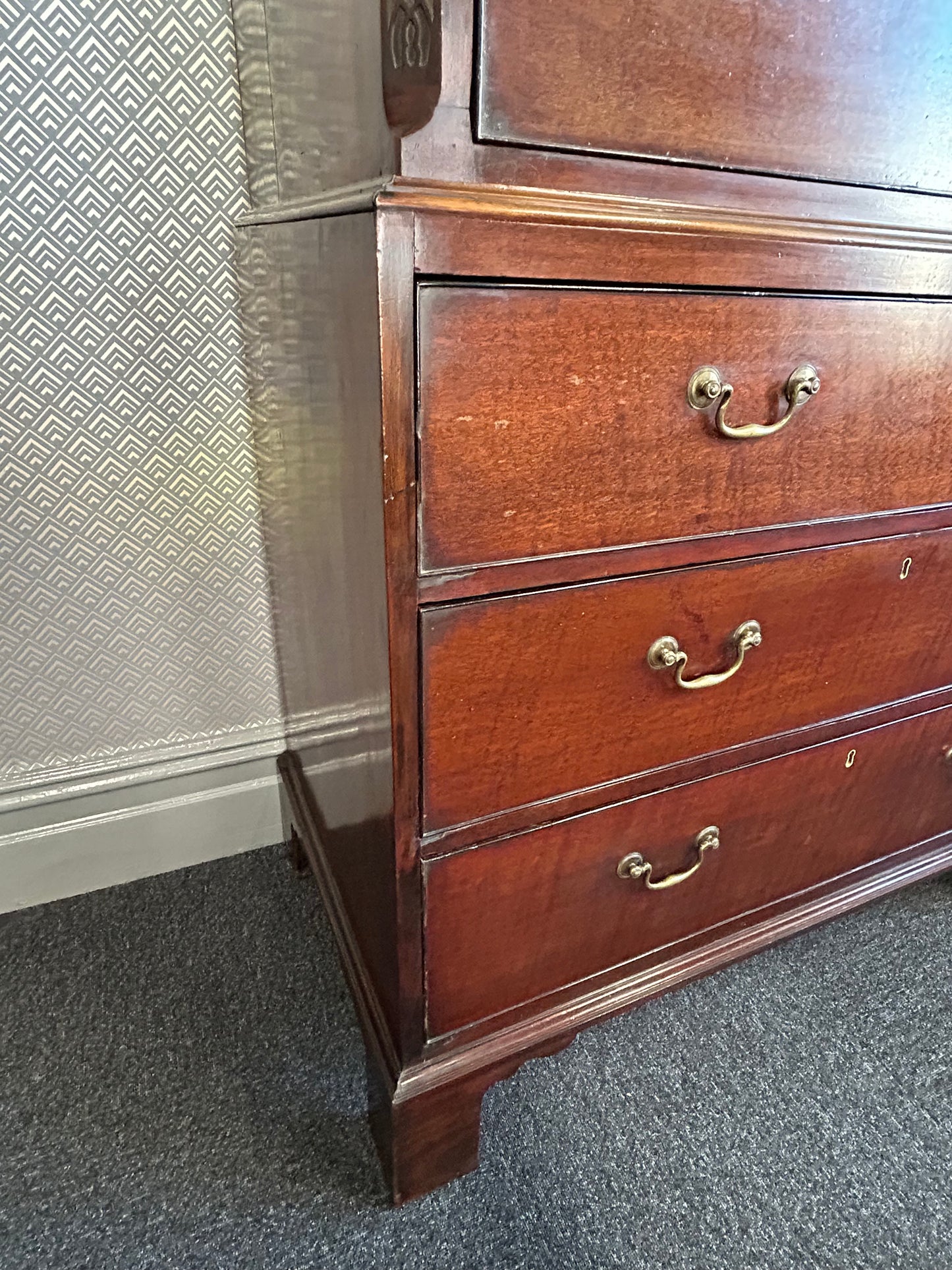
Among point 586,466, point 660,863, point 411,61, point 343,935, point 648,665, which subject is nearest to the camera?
point 411,61

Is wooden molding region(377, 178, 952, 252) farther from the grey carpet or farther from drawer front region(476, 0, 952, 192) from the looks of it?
the grey carpet

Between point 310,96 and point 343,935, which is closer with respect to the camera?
point 310,96

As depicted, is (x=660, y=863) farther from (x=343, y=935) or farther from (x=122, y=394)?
(x=122, y=394)

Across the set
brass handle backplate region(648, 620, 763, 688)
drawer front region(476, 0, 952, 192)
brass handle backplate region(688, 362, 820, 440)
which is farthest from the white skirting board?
drawer front region(476, 0, 952, 192)

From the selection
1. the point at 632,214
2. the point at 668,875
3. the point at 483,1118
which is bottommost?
the point at 483,1118

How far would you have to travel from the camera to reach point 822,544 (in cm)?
76

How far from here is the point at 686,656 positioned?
725 millimetres

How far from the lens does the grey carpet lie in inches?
32.4

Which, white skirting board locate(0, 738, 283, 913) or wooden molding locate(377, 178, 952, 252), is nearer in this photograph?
wooden molding locate(377, 178, 952, 252)

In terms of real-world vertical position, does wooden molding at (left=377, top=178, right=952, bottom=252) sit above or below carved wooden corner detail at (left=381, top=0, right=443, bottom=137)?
below

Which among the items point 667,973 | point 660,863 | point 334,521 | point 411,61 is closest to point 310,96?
point 411,61

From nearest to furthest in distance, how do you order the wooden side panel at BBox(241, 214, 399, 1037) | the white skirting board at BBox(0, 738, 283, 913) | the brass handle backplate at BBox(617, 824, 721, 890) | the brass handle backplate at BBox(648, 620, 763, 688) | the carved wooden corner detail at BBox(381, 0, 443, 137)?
the carved wooden corner detail at BBox(381, 0, 443, 137), the wooden side panel at BBox(241, 214, 399, 1037), the brass handle backplate at BBox(648, 620, 763, 688), the brass handle backplate at BBox(617, 824, 721, 890), the white skirting board at BBox(0, 738, 283, 913)

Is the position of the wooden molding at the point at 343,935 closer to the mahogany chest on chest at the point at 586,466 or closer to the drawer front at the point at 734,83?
the mahogany chest on chest at the point at 586,466

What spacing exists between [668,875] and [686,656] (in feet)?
0.88
